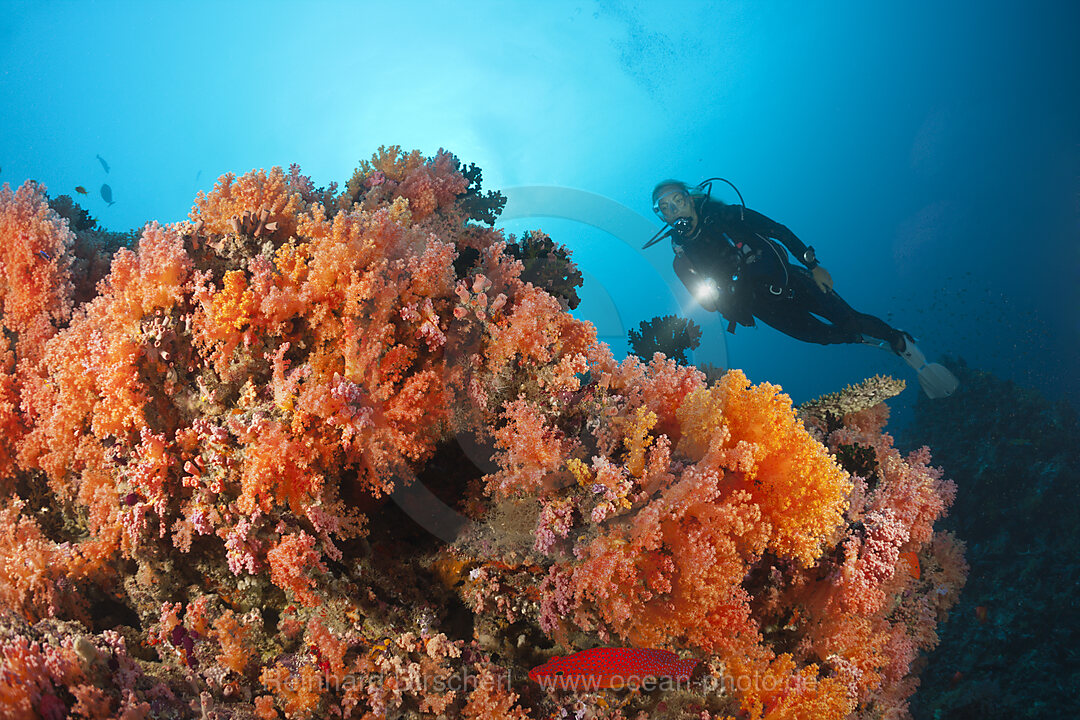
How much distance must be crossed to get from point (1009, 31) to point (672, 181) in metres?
56.2

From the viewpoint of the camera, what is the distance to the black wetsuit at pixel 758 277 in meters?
10.8

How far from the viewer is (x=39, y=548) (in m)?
3.17

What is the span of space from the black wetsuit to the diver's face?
0.83 feet

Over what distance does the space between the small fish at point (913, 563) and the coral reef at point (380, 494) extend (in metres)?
0.76

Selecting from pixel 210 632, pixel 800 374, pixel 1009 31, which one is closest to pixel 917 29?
pixel 1009 31

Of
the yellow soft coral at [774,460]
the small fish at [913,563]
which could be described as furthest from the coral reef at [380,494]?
the small fish at [913,563]

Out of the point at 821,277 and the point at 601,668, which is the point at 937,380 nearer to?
the point at 821,277

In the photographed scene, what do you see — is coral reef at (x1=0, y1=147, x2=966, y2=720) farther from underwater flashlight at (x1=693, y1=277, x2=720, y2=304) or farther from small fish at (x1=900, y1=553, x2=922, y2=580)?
underwater flashlight at (x1=693, y1=277, x2=720, y2=304)

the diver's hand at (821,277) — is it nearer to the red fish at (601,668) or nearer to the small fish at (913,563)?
the small fish at (913,563)

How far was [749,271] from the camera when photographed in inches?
436

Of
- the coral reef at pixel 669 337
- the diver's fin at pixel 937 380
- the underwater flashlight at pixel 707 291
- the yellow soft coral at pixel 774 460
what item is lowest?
the yellow soft coral at pixel 774 460

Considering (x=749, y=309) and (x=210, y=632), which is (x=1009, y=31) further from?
(x=210, y=632)

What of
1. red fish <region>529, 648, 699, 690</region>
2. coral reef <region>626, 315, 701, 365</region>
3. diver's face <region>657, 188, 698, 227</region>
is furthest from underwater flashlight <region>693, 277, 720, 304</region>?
red fish <region>529, 648, 699, 690</region>

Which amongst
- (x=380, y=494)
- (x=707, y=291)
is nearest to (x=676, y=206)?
(x=707, y=291)
